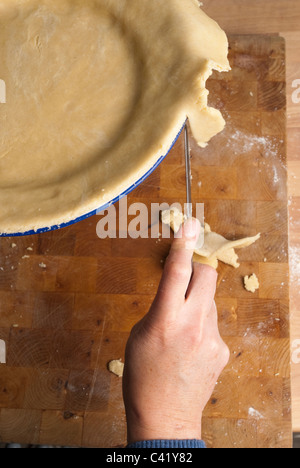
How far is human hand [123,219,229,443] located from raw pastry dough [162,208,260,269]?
0.70 feet

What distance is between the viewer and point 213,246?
1.00 meters

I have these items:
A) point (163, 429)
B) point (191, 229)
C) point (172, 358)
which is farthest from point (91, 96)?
point (163, 429)

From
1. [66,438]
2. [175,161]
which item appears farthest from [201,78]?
[66,438]

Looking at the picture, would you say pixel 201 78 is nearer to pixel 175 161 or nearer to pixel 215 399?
pixel 175 161

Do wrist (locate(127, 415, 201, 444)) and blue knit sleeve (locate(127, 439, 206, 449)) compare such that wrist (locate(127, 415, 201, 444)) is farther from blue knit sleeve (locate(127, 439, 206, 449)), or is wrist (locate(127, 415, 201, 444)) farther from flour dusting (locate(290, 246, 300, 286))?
flour dusting (locate(290, 246, 300, 286))

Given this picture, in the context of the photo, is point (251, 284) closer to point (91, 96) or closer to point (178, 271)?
point (178, 271)

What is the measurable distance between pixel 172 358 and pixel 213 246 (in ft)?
1.05

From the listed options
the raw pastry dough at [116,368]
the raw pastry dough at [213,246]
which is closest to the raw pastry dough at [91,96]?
the raw pastry dough at [213,246]

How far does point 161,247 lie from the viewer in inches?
40.5

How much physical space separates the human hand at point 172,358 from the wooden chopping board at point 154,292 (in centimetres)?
21

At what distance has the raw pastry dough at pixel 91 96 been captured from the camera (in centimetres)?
60

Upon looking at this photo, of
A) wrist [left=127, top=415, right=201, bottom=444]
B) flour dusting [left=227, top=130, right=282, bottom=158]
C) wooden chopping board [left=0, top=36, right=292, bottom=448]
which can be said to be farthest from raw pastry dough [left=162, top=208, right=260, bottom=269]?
wrist [left=127, top=415, right=201, bottom=444]

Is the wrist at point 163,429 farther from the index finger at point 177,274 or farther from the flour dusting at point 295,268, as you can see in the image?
the flour dusting at point 295,268

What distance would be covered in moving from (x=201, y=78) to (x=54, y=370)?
2.37 feet
